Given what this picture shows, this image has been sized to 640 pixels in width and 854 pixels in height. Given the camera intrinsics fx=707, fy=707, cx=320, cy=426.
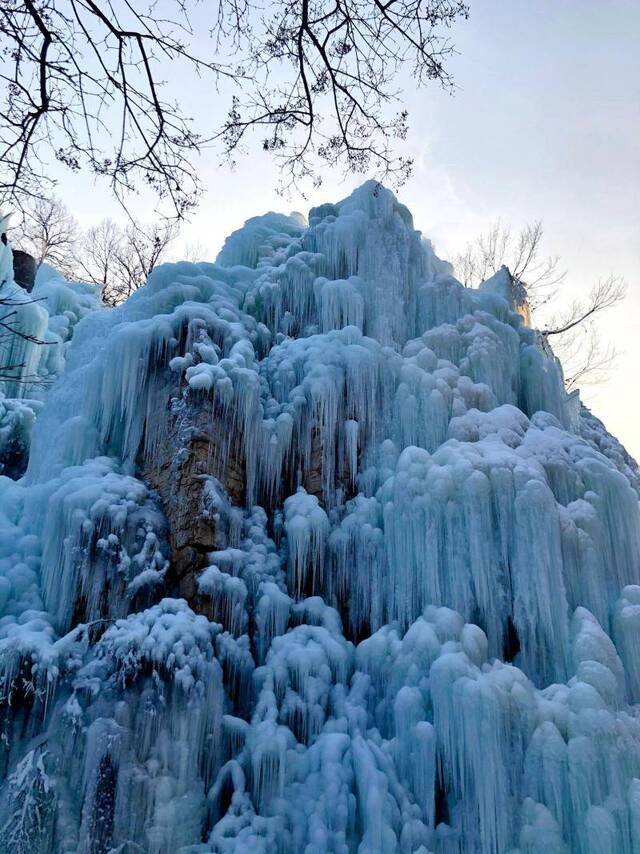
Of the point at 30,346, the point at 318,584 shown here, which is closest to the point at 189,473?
the point at 318,584

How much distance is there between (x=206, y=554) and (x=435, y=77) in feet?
12.2

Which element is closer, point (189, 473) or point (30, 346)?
point (189, 473)

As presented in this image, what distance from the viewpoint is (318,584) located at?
5.88 metres

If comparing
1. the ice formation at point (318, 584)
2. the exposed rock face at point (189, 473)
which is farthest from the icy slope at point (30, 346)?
the exposed rock face at point (189, 473)

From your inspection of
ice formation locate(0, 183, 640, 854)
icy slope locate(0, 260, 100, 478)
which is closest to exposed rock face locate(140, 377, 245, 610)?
ice formation locate(0, 183, 640, 854)

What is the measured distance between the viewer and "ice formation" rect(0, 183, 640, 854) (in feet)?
14.5

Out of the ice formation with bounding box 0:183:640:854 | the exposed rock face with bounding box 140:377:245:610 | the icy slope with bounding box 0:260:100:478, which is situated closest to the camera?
the ice formation with bounding box 0:183:640:854

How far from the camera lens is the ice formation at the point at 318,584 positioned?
14.5 ft

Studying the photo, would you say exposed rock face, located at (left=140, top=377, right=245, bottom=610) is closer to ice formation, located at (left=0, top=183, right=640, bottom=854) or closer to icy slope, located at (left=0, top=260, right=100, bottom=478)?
ice formation, located at (left=0, top=183, right=640, bottom=854)

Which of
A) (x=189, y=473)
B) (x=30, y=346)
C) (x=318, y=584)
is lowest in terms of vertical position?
(x=318, y=584)

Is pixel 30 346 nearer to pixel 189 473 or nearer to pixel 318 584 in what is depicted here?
pixel 189 473

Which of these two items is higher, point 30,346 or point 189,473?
point 30,346

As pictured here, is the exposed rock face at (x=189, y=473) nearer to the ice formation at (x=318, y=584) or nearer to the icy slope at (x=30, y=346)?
the ice formation at (x=318, y=584)

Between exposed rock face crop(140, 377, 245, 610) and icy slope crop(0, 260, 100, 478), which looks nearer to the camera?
exposed rock face crop(140, 377, 245, 610)
